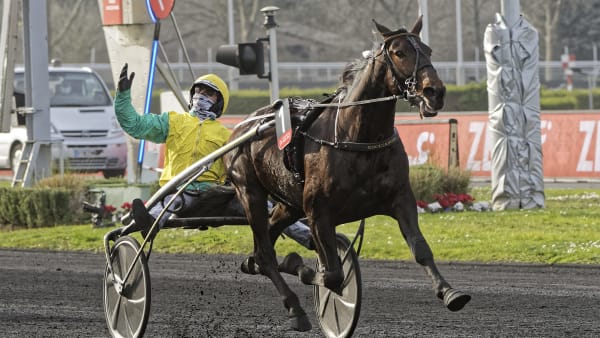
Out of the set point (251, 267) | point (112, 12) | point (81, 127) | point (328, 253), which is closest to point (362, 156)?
point (328, 253)

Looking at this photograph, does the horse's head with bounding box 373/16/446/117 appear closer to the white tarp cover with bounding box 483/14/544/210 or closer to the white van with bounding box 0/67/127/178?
the white tarp cover with bounding box 483/14/544/210

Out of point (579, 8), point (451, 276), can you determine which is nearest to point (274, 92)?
point (451, 276)

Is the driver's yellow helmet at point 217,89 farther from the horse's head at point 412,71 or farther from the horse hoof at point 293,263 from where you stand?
the horse's head at point 412,71

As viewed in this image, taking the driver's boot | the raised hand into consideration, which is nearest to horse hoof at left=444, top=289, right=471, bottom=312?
the driver's boot

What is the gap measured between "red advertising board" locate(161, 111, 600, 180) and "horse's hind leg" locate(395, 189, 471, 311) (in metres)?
11.3

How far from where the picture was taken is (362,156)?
6418mm

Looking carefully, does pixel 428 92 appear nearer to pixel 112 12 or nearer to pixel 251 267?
pixel 251 267

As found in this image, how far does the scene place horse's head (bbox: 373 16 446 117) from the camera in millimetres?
5898

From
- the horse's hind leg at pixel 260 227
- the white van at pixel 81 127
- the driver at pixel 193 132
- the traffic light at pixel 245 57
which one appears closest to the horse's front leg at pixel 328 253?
the horse's hind leg at pixel 260 227

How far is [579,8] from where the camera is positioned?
2004 inches

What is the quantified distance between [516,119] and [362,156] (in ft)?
30.2

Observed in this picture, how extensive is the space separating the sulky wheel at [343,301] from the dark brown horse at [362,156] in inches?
8.5

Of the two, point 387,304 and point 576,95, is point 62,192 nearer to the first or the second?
point 387,304

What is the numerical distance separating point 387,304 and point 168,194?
1.99m
